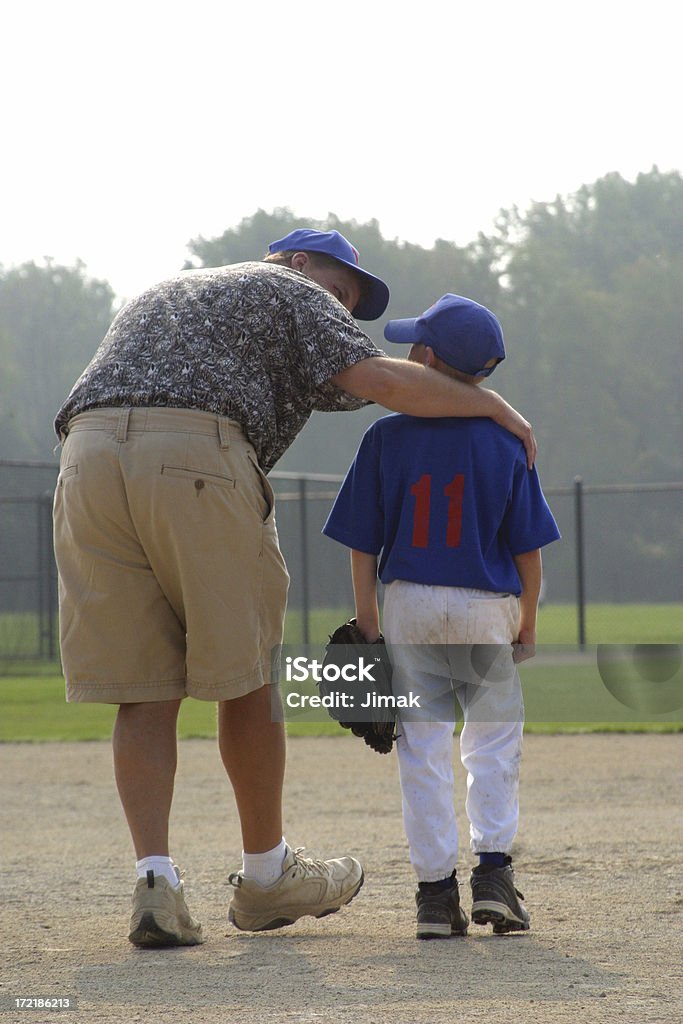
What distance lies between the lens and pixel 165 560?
3.13m

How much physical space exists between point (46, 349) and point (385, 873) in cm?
5989

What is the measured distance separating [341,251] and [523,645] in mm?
1099

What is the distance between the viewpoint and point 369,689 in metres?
3.40

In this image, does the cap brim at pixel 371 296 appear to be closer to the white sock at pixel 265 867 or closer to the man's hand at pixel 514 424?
the man's hand at pixel 514 424

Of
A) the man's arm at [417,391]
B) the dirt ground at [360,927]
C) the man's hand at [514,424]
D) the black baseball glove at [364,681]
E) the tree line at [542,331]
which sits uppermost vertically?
the tree line at [542,331]

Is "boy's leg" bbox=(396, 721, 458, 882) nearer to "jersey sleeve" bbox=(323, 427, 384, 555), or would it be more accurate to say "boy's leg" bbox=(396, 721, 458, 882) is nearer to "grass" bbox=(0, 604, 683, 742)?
"jersey sleeve" bbox=(323, 427, 384, 555)

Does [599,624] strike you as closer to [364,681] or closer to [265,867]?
[364,681]

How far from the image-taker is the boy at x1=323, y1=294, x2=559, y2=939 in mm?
3229

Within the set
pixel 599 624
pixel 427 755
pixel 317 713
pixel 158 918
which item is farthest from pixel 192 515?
pixel 599 624

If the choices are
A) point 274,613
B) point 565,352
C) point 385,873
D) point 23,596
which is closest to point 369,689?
point 274,613

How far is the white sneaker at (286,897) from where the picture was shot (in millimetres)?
3330

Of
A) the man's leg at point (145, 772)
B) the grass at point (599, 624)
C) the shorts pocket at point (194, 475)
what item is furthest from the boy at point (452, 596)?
the grass at point (599, 624)

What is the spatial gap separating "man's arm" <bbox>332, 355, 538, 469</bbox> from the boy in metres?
0.07

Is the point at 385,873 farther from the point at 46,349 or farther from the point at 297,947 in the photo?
the point at 46,349
